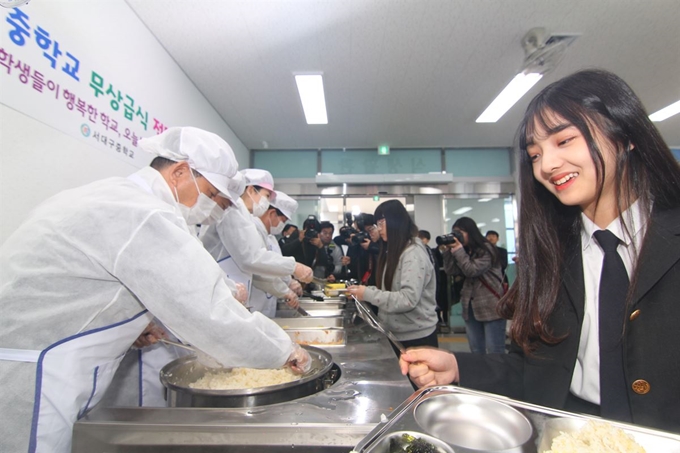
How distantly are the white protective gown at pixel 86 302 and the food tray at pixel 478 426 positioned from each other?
20.6 inches

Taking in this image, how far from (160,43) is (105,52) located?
0.83 m

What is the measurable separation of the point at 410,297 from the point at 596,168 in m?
1.48

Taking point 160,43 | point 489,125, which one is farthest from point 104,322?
point 489,125

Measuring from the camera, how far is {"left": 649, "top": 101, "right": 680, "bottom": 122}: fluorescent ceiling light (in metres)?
4.16

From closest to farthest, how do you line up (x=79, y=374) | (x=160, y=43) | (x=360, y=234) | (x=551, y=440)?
1. (x=551, y=440)
2. (x=79, y=374)
3. (x=160, y=43)
4. (x=360, y=234)

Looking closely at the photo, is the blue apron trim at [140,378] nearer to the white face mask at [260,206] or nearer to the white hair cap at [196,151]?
the white hair cap at [196,151]

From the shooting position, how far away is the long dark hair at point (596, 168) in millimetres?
733

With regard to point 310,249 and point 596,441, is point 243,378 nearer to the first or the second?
point 596,441

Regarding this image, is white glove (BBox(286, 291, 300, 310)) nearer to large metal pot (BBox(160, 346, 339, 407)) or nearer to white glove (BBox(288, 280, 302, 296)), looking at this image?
white glove (BBox(288, 280, 302, 296))

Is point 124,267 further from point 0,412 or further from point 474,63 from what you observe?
point 474,63

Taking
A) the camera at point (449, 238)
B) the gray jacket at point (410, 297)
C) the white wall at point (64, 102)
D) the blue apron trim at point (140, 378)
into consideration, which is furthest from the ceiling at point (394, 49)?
the blue apron trim at point (140, 378)

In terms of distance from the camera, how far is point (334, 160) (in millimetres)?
5676

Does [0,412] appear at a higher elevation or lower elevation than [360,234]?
lower

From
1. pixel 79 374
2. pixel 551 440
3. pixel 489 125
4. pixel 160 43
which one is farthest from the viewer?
pixel 489 125
